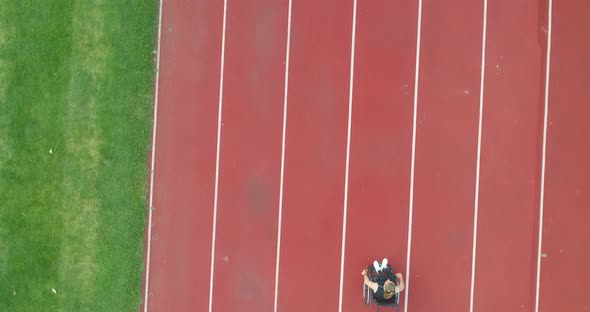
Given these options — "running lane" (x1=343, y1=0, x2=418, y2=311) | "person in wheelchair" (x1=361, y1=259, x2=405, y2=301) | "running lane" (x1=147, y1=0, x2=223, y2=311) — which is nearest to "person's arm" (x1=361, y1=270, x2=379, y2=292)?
"person in wheelchair" (x1=361, y1=259, x2=405, y2=301)

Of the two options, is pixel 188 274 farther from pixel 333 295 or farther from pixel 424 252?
pixel 424 252

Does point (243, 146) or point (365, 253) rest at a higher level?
point (243, 146)

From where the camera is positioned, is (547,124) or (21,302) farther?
(21,302)

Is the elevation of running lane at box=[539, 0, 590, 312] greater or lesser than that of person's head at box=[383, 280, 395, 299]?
greater

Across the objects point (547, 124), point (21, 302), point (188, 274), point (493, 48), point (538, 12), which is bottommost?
point (21, 302)

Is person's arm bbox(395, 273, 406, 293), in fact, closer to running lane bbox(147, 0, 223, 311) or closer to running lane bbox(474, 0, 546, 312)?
running lane bbox(474, 0, 546, 312)

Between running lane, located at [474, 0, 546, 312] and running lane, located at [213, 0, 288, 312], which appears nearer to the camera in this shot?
running lane, located at [474, 0, 546, 312]

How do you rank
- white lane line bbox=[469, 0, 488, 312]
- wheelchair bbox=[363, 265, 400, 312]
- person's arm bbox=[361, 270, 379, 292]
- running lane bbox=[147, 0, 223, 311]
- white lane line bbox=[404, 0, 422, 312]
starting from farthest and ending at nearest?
running lane bbox=[147, 0, 223, 311] → white lane line bbox=[404, 0, 422, 312] → white lane line bbox=[469, 0, 488, 312] → wheelchair bbox=[363, 265, 400, 312] → person's arm bbox=[361, 270, 379, 292]

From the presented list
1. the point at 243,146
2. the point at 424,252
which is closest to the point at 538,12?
the point at 424,252

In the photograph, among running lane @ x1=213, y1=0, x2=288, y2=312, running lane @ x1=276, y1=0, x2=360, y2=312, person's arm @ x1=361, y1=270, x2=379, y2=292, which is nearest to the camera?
person's arm @ x1=361, y1=270, x2=379, y2=292
